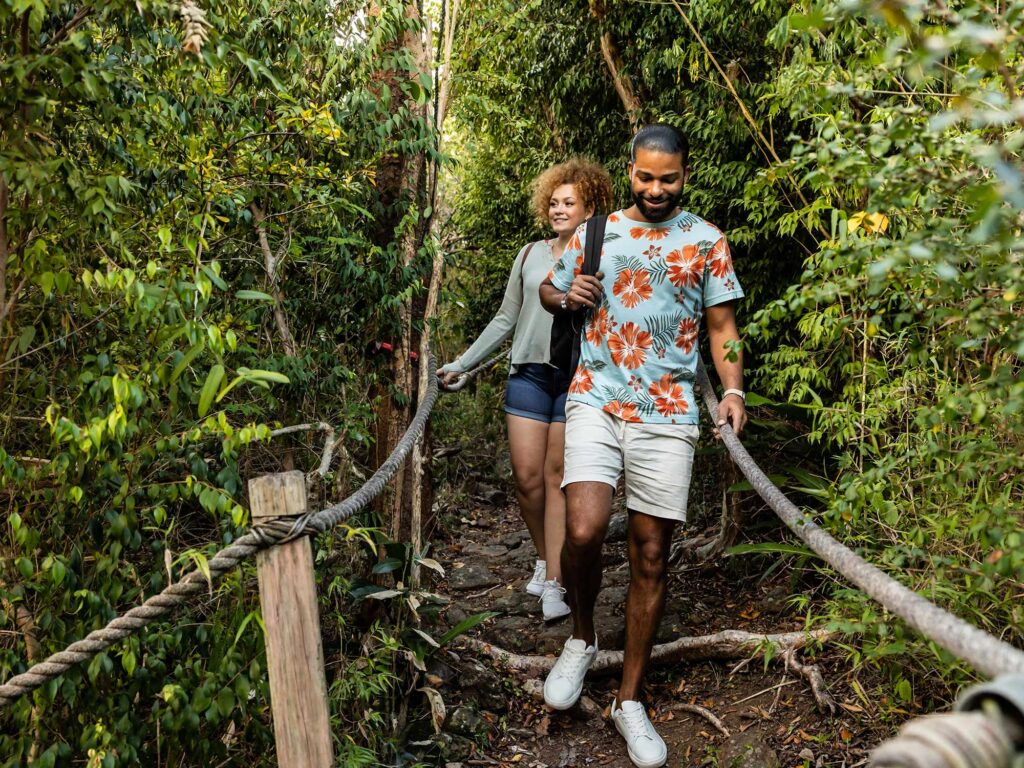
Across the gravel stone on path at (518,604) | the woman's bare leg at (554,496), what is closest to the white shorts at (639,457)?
the woman's bare leg at (554,496)

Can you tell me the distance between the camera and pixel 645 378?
3.13 metres

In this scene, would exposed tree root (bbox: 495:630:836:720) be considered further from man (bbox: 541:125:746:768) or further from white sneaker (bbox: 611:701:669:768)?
man (bbox: 541:125:746:768)

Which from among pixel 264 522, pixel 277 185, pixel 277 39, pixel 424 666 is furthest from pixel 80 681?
pixel 277 39

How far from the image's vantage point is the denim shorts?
4.12 metres

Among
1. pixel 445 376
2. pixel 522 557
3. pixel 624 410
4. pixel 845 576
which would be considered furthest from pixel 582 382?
pixel 522 557

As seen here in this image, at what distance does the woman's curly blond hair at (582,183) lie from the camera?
4.28m

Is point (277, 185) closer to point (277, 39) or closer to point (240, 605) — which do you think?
point (277, 39)

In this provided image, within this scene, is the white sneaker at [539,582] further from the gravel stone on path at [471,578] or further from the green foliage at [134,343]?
the green foliage at [134,343]

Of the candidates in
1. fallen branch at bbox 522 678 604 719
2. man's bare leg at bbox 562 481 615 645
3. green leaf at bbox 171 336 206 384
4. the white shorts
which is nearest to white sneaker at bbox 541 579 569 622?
fallen branch at bbox 522 678 604 719

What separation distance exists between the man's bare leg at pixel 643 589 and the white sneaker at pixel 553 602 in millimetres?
987

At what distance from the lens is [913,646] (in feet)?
8.15

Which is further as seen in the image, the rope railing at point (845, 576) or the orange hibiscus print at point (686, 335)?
the orange hibiscus print at point (686, 335)

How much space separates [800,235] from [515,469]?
208 cm

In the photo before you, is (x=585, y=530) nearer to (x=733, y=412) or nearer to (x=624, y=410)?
(x=624, y=410)
